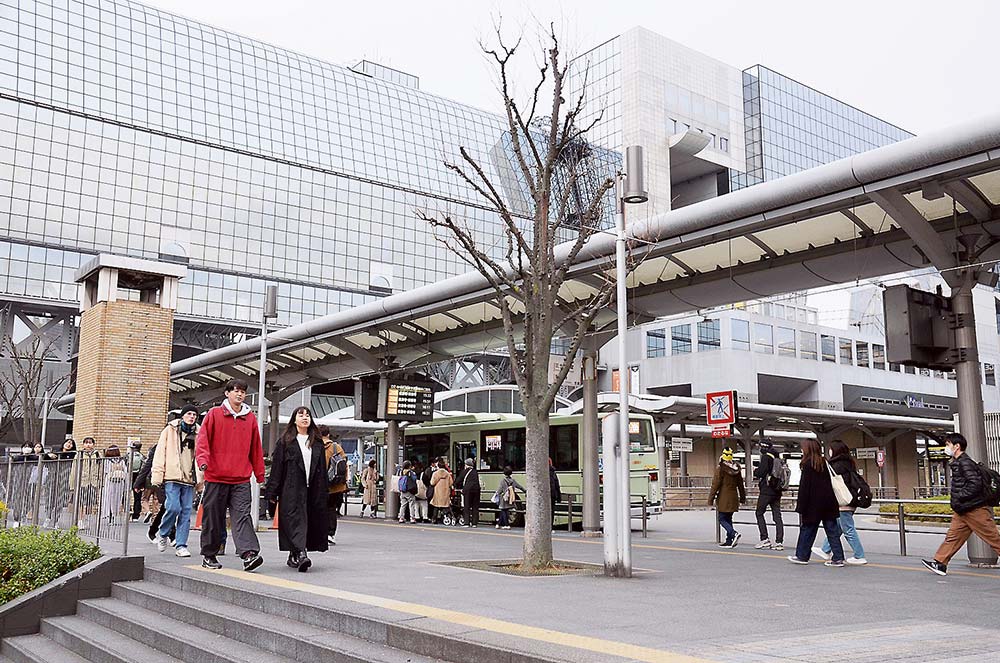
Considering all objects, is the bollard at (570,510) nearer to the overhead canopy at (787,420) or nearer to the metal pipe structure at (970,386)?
the overhead canopy at (787,420)

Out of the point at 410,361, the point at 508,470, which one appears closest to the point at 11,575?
the point at 508,470

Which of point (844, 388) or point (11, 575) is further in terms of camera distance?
point (844, 388)

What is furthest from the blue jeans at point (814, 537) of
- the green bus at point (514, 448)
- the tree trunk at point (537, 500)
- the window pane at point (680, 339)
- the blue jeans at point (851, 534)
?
the window pane at point (680, 339)

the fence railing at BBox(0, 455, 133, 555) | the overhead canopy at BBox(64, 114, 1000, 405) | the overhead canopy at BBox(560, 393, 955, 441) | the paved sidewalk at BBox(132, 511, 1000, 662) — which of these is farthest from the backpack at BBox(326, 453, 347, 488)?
the overhead canopy at BBox(560, 393, 955, 441)

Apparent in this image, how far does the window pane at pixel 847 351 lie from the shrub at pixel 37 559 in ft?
178

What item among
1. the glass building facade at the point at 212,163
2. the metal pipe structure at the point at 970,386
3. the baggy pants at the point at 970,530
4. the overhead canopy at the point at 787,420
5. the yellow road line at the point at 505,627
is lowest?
the yellow road line at the point at 505,627

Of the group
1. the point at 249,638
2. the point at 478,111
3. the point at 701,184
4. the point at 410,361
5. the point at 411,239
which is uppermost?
the point at 478,111

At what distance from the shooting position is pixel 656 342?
57438mm

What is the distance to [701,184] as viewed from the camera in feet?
269

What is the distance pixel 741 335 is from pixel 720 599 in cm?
4666

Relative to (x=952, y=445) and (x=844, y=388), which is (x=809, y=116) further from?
(x=952, y=445)

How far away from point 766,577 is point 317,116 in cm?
6452

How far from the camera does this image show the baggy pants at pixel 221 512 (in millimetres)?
9656

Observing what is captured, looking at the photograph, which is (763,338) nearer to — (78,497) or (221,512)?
(78,497)
